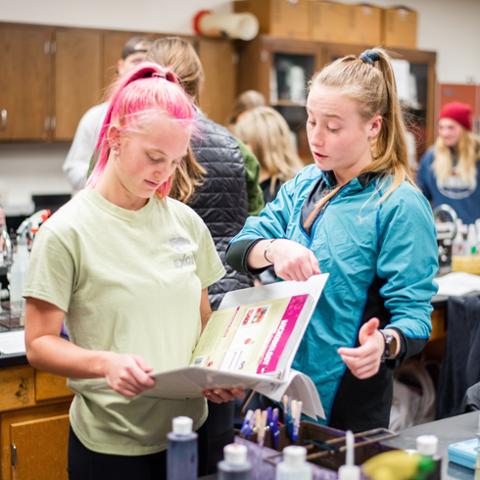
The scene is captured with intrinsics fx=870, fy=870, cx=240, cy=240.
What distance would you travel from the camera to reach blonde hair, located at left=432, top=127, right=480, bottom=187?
5465mm

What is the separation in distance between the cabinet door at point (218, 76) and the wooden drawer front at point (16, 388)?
419 centimetres

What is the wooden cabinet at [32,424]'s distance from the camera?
255cm

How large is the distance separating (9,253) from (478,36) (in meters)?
6.82

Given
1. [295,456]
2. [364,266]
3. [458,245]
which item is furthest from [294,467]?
[458,245]

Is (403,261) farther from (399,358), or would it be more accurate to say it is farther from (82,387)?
(82,387)

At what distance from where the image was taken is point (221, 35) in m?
6.63

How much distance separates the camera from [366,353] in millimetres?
1523

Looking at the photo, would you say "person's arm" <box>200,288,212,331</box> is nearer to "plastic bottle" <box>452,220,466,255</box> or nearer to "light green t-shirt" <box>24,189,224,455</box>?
"light green t-shirt" <box>24,189,224,455</box>

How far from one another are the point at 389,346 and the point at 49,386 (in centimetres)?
134

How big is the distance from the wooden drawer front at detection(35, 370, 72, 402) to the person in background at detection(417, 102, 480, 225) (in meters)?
3.46

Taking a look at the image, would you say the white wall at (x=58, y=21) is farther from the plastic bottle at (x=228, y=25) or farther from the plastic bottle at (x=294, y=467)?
the plastic bottle at (x=294, y=467)

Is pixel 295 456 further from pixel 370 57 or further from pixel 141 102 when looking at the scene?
pixel 370 57

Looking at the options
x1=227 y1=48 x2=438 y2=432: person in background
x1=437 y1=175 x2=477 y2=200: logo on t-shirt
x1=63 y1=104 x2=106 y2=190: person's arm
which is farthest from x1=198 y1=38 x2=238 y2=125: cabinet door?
x1=227 y1=48 x2=438 y2=432: person in background

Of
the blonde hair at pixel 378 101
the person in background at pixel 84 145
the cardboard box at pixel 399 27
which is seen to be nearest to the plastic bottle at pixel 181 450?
the blonde hair at pixel 378 101
